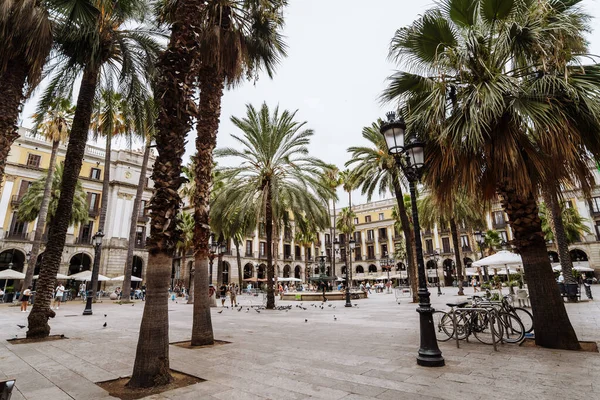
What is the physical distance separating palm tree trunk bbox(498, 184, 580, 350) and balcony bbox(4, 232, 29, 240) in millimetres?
40055

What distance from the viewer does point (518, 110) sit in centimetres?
554

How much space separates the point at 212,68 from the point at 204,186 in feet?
10.3

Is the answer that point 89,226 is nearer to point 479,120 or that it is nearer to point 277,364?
point 277,364

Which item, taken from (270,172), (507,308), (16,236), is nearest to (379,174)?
(270,172)

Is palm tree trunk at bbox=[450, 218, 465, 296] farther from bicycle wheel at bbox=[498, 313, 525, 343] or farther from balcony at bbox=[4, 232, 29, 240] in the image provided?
balcony at bbox=[4, 232, 29, 240]

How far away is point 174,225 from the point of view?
4.70 m

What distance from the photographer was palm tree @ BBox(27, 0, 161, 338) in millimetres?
8242

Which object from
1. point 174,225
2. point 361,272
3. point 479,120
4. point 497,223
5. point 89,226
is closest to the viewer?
point 174,225

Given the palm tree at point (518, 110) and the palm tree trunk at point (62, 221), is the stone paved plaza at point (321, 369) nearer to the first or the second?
the palm tree trunk at point (62, 221)

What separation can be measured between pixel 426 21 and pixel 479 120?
265cm

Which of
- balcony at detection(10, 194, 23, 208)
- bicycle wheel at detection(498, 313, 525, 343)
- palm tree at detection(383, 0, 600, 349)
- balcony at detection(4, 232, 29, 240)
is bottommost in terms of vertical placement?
bicycle wheel at detection(498, 313, 525, 343)

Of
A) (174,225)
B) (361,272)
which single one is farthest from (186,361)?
(361,272)

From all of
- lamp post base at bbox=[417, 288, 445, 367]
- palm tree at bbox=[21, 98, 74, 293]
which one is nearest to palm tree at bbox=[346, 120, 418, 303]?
lamp post base at bbox=[417, 288, 445, 367]

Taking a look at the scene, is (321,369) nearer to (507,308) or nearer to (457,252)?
(507,308)
